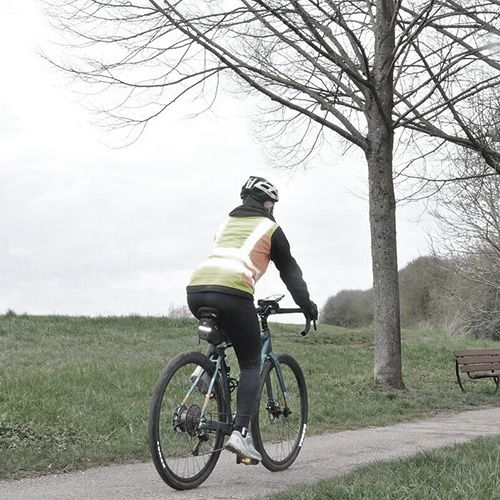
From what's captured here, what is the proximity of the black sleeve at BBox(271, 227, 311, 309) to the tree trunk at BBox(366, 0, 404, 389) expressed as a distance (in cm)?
728

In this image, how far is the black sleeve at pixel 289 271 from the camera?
18.1ft

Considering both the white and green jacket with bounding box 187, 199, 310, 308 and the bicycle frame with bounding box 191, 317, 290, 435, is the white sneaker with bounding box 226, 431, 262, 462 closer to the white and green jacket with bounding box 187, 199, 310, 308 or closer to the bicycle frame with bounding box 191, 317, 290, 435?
the bicycle frame with bounding box 191, 317, 290, 435

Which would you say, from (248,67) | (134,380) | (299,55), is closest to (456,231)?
(299,55)

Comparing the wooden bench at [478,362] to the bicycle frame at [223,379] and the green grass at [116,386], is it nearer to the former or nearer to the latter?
the green grass at [116,386]

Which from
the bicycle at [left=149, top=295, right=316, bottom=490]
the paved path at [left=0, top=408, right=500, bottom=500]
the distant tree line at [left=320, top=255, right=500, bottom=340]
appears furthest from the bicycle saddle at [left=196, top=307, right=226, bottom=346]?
the distant tree line at [left=320, top=255, right=500, bottom=340]

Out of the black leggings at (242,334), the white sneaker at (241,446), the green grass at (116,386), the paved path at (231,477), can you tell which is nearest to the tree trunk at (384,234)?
the green grass at (116,386)

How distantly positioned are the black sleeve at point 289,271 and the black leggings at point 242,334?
→ 38 cm

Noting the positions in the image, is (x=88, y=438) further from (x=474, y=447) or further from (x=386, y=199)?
(x=386, y=199)

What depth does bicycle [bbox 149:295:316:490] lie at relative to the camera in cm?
514

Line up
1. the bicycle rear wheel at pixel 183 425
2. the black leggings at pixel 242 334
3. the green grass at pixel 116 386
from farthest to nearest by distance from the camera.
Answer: the green grass at pixel 116 386 < the black leggings at pixel 242 334 < the bicycle rear wheel at pixel 183 425

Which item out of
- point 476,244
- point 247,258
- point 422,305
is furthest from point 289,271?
point 422,305

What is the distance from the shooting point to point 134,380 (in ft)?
37.2

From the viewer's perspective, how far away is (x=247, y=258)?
5.35 meters

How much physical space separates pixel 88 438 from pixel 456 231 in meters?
20.3
